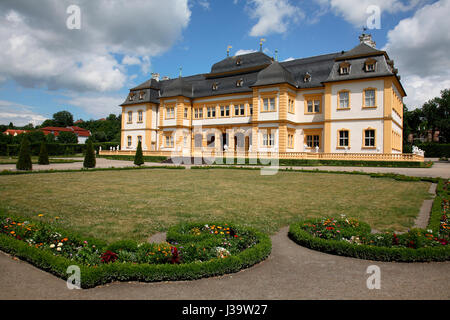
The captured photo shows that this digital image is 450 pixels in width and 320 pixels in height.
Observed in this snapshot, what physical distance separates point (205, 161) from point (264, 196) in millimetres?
23351

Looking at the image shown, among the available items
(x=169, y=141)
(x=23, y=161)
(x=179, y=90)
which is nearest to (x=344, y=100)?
(x=179, y=90)

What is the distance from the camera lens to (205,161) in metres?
34.6

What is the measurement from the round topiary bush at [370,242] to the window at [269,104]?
26.6 m

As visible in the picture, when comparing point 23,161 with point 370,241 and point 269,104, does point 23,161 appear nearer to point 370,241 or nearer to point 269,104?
point 370,241

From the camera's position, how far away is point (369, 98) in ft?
93.9

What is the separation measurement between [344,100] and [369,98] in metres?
2.20

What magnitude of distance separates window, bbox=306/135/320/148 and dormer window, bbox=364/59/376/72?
8122mm

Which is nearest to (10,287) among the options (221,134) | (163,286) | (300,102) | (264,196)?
(163,286)

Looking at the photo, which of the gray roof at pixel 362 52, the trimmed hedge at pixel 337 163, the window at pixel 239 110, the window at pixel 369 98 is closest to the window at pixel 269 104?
the window at pixel 239 110

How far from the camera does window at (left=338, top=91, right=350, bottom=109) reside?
29.5 metres

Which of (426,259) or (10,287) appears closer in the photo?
(10,287)

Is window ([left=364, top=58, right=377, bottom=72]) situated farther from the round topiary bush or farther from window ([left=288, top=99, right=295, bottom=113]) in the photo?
the round topiary bush

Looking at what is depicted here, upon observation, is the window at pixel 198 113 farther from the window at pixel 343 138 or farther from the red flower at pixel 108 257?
the red flower at pixel 108 257

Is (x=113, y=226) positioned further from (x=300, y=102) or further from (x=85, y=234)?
(x=300, y=102)
